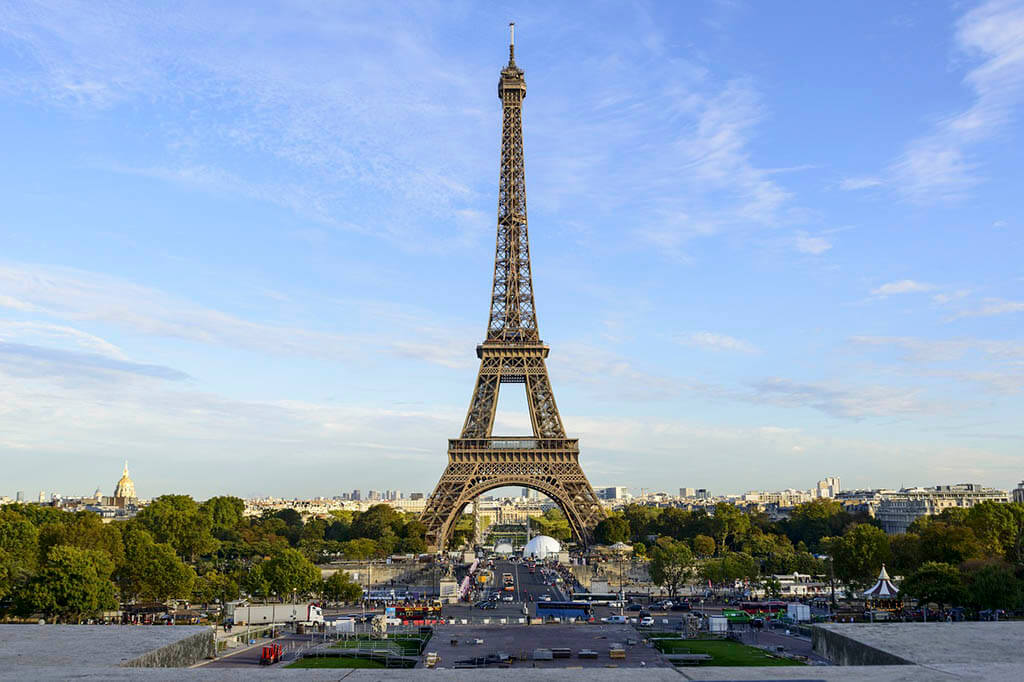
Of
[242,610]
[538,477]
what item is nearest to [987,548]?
[538,477]

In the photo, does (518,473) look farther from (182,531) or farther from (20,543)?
(20,543)

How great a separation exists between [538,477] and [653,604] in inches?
1105

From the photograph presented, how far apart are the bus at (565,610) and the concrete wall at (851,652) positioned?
50.6 m

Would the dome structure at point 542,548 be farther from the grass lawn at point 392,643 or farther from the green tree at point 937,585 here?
the grass lawn at point 392,643

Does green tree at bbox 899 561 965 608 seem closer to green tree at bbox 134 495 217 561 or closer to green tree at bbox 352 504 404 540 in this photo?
green tree at bbox 134 495 217 561

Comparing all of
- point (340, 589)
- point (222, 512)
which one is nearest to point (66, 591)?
point (340, 589)

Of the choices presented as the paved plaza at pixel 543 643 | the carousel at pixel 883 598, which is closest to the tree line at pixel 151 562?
the paved plaza at pixel 543 643

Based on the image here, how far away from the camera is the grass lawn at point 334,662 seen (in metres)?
43.5

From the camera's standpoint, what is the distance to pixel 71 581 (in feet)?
185

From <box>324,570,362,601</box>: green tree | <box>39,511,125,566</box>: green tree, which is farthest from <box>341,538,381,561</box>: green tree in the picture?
<box>324,570,362,601</box>: green tree

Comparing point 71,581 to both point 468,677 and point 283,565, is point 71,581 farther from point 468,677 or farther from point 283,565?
point 468,677

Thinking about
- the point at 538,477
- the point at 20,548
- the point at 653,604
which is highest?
the point at 538,477

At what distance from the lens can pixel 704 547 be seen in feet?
412

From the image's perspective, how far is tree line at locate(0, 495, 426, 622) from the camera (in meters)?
56.5
